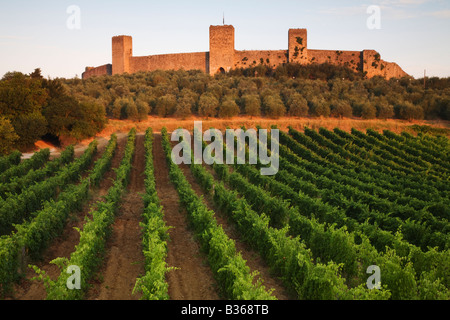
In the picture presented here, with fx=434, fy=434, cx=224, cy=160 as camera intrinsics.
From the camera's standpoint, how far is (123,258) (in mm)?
10047

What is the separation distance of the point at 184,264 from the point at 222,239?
1210 mm

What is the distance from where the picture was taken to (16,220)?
11.8 meters

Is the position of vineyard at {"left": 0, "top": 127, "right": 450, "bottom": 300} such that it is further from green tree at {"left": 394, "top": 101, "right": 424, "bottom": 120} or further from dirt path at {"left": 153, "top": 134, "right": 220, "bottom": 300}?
green tree at {"left": 394, "top": 101, "right": 424, "bottom": 120}

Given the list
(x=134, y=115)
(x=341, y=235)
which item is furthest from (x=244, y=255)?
(x=134, y=115)

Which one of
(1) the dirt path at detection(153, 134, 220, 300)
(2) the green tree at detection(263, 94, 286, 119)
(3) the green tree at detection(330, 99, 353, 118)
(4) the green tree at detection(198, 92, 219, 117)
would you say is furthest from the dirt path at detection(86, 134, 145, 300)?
(3) the green tree at detection(330, 99, 353, 118)

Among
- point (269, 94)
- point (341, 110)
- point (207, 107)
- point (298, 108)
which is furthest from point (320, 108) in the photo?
point (207, 107)

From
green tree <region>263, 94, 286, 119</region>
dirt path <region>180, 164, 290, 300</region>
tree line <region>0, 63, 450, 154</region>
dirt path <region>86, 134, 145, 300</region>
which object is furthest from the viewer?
green tree <region>263, 94, 286, 119</region>

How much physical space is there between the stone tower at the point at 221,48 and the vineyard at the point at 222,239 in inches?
1327

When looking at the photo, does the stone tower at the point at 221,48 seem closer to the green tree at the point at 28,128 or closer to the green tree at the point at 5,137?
the green tree at the point at 28,128

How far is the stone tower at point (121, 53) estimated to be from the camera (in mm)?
55188

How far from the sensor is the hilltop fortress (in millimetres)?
51188

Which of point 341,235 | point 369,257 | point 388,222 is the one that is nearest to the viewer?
point 369,257
